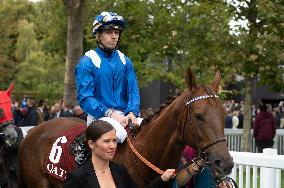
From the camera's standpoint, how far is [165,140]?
4.89 meters

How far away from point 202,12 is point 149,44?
162cm

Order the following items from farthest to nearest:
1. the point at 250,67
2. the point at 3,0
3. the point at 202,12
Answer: the point at 3,0 → the point at 202,12 → the point at 250,67

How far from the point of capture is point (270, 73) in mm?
14094

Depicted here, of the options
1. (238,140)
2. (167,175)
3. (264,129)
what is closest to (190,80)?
(167,175)

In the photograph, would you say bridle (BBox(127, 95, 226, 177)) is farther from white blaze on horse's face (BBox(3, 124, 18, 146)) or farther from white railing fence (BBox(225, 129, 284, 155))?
white railing fence (BBox(225, 129, 284, 155))

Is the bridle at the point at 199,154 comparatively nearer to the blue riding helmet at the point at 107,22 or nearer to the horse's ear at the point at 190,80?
the horse's ear at the point at 190,80

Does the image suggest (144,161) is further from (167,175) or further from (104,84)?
(104,84)

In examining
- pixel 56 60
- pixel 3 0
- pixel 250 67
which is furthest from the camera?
pixel 3 0

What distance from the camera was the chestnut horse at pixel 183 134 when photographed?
4.35 meters

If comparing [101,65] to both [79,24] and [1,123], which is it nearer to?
[1,123]

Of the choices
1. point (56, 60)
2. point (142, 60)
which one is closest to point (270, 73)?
point (142, 60)

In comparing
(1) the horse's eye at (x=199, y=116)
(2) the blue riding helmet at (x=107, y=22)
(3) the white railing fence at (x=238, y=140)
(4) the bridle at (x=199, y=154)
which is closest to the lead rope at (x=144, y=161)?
(4) the bridle at (x=199, y=154)

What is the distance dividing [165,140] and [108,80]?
836 millimetres

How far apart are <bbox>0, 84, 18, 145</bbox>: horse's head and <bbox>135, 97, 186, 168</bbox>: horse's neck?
2217 millimetres
